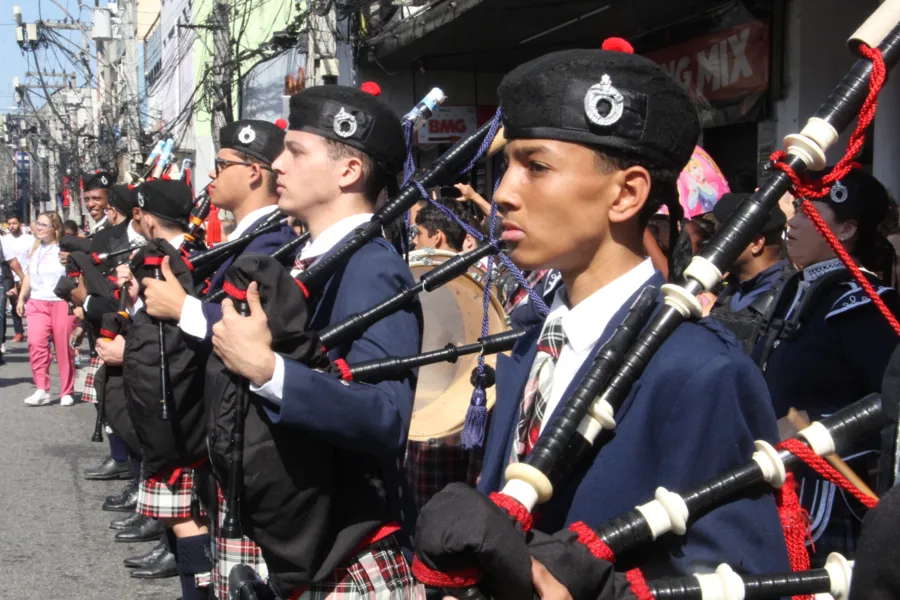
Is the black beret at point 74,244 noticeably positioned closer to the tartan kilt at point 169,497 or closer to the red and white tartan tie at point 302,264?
the tartan kilt at point 169,497

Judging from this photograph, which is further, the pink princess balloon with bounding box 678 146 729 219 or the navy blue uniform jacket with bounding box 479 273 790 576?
the pink princess balloon with bounding box 678 146 729 219

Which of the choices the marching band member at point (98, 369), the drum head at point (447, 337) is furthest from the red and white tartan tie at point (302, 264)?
the marching band member at point (98, 369)

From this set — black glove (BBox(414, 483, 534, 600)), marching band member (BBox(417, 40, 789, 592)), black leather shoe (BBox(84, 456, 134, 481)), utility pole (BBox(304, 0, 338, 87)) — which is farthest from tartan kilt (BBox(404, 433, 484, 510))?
utility pole (BBox(304, 0, 338, 87))

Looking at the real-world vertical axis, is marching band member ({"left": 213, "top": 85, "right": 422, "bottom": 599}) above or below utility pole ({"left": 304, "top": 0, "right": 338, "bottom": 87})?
below

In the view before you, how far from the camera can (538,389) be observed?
1853 millimetres

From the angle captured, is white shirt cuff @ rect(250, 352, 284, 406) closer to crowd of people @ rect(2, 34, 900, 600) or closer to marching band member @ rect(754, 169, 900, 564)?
crowd of people @ rect(2, 34, 900, 600)

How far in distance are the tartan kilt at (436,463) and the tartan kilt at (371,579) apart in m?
1.96

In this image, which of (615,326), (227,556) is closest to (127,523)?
(227,556)


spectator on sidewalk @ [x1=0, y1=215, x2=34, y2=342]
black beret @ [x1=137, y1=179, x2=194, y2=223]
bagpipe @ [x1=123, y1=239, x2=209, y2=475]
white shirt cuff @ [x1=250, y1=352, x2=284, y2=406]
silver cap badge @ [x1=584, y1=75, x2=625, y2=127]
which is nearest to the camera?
silver cap badge @ [x1=584, y1=75, x2=625, y2=127]

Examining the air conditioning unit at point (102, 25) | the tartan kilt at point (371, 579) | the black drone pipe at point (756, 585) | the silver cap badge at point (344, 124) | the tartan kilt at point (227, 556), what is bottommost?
the tartan kilt at point (227, 556)

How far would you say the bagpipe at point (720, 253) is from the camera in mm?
1515

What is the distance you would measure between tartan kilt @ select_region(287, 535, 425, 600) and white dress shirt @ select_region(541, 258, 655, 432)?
1038 millimetres

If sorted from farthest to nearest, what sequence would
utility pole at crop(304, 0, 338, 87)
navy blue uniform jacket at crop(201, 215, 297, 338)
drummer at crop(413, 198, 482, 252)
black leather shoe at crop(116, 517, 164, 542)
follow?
1. utility pole at crop(304, 0, 338, 87)
2. black leather shoe at crop(116, 517, 164, 542)
3. drummer at crop(413, 198, 482, 252)
4. navy blue uniform jacket at crop(201, 215, 297, 338)

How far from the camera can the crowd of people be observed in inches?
61.6
